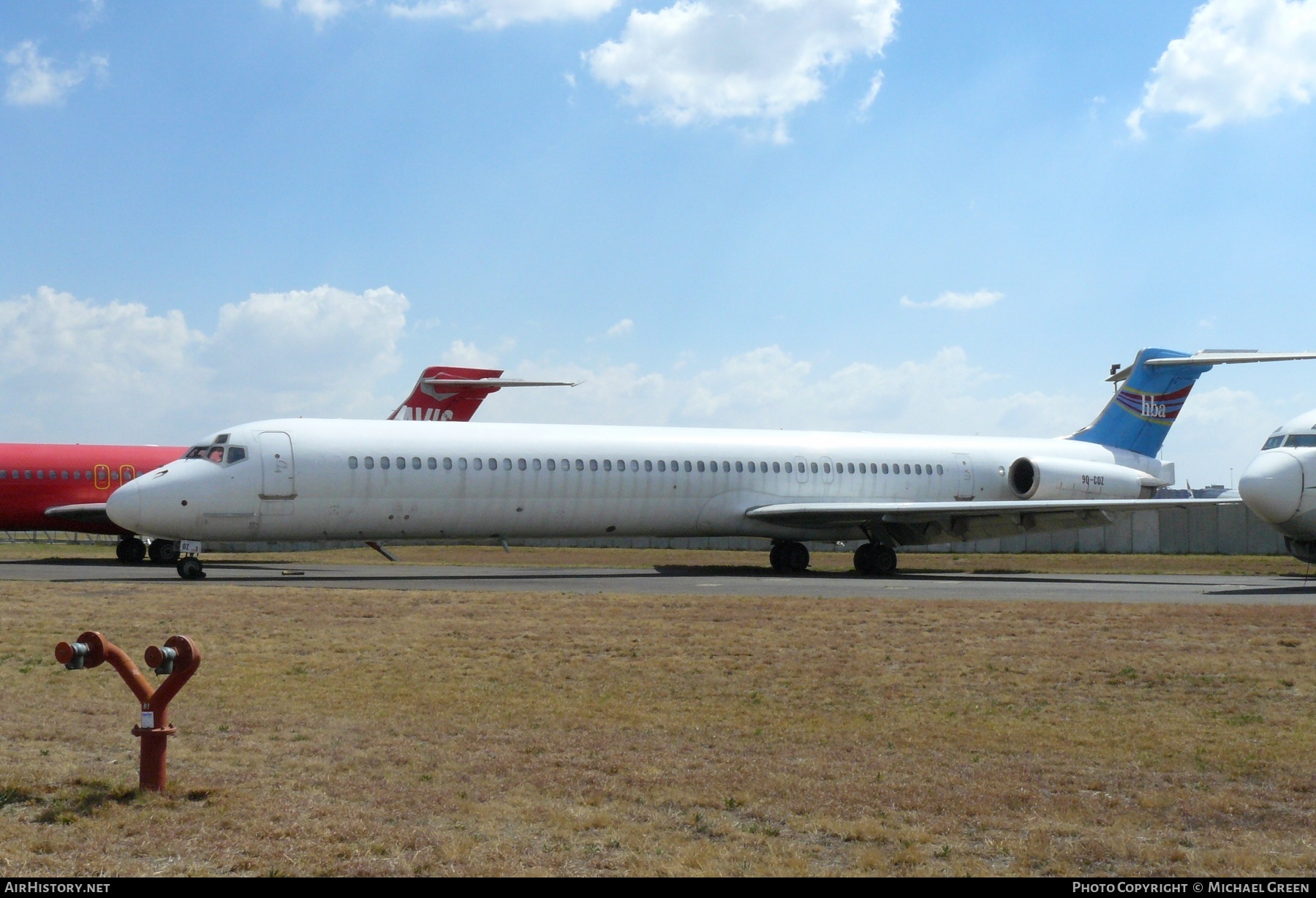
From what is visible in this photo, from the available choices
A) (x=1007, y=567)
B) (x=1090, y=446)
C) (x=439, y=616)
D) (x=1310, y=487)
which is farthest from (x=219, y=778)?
(x=1090, y=446)

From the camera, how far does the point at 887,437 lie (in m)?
33.0

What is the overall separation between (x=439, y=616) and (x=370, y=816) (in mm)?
9575

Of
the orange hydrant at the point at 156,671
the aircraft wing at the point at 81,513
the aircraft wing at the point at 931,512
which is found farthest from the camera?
the aircraft wing at the point at 81,513

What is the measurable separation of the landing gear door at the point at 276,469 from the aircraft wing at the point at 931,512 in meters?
10.9

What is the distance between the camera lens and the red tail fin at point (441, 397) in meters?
38.7

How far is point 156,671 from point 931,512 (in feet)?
78.5

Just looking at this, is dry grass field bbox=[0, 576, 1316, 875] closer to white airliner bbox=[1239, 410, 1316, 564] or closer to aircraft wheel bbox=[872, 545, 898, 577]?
white airliner bbox=[1239, 410, 1316, 564]

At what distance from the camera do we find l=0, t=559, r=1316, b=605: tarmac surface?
67.1ft

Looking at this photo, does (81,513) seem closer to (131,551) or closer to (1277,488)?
(131,551)

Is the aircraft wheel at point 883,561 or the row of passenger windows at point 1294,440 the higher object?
the row of passenger windows at point 1294,440

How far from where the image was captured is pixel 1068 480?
1300 inches

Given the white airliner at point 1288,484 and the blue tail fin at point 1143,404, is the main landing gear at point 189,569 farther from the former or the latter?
the blue tail fin at point 1143,404

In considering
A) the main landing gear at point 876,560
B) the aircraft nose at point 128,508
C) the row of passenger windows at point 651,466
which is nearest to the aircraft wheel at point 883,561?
the main landing gear at point 876,560

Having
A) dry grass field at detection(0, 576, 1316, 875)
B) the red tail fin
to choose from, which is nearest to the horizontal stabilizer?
the red tail fin
